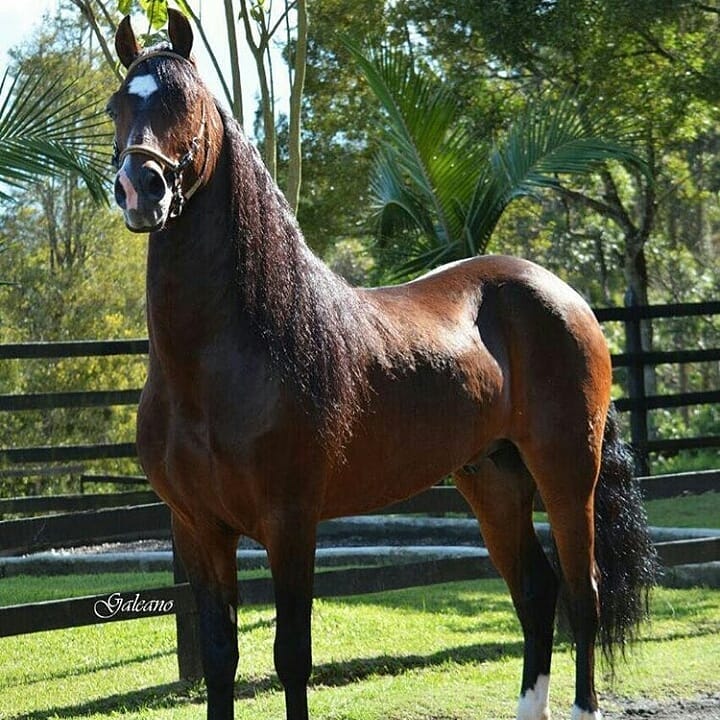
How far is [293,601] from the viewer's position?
375 cm

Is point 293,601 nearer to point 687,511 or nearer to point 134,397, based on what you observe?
point 134,397

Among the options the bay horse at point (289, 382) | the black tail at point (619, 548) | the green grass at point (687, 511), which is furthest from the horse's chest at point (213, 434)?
the green grass at point (687, 511)

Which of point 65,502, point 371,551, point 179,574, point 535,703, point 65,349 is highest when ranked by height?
point 65,349

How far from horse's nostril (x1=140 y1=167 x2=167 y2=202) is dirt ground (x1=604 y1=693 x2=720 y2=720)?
289 centimetres

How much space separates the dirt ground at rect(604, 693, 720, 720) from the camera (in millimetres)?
4914

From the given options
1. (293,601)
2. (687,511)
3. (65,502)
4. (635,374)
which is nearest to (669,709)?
(293,601)

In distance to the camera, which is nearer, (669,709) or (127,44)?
(127,44)

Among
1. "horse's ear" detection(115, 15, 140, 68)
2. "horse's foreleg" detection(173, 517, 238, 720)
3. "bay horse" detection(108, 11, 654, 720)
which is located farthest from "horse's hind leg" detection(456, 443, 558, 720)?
"horse's ear" detection(115, 15, 140, 68)

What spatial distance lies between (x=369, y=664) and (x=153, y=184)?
3.30 m

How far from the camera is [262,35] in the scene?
7.05 metres

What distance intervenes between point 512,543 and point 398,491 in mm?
865

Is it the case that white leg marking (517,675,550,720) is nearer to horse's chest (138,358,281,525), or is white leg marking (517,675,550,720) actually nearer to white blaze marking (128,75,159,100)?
horse's chest (138,358,281,525)

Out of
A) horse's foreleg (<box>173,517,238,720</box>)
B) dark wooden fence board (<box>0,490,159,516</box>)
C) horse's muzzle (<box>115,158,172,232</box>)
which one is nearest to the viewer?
horse's muzzle (<box>115,158,172,232</box>)

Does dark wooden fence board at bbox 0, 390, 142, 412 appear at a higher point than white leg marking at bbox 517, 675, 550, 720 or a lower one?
higher
